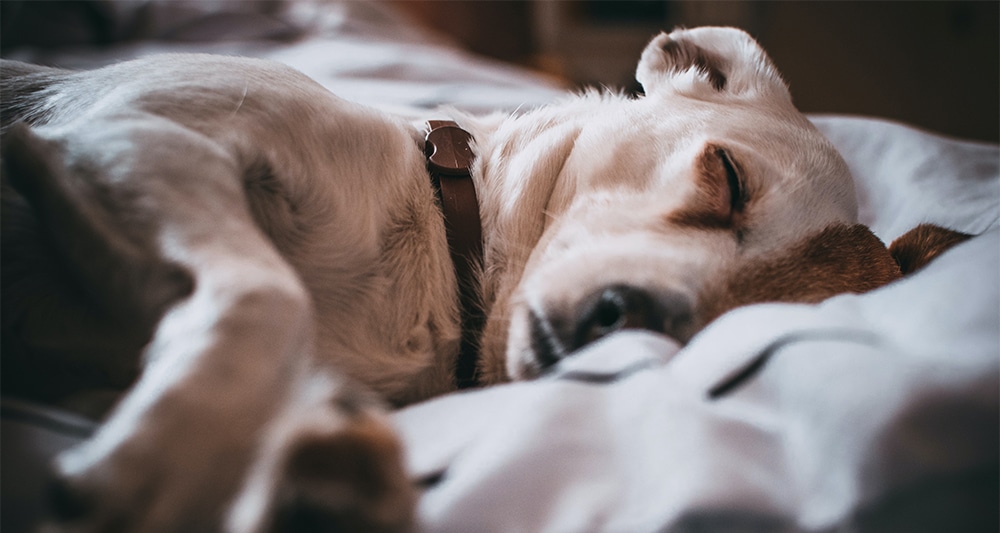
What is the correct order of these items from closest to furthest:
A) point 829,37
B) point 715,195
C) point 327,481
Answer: point 327,481 < point 715,195 < point 829,37

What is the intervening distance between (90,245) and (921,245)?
3.95 feet

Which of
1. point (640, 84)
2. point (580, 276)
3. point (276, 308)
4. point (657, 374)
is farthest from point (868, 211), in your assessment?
point (276, 308)

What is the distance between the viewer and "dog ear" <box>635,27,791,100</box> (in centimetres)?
136

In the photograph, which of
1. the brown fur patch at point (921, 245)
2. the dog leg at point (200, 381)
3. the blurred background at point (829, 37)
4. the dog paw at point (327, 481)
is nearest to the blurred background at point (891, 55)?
the blurred background at point (829, 37)

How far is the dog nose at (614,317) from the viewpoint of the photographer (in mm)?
836

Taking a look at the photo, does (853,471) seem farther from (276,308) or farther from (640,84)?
(640,84)

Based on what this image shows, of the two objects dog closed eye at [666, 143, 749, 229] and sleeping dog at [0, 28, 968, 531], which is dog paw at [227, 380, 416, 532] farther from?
dog closed eye at [666, 143, 749, 229]

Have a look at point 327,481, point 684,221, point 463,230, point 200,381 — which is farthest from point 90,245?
point 684,221

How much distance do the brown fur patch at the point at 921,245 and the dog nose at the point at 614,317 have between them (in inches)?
19.3

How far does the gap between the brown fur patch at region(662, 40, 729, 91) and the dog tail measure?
115 cm

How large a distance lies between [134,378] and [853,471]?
0.73 meters

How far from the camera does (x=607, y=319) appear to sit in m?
0.85

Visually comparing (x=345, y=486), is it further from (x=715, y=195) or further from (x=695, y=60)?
(x=695, y=60)

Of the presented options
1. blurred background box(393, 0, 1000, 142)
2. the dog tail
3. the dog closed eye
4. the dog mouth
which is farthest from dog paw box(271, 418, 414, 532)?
blurred background box(393, 0, 1000, 142)
